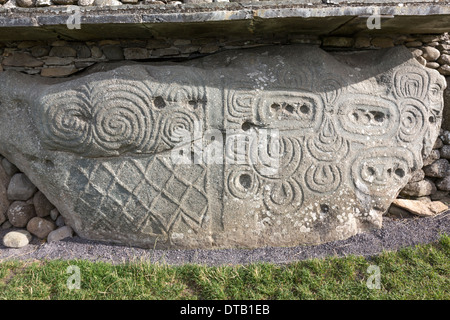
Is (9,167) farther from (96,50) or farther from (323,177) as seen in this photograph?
(323,177)

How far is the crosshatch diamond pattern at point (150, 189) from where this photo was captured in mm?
3271

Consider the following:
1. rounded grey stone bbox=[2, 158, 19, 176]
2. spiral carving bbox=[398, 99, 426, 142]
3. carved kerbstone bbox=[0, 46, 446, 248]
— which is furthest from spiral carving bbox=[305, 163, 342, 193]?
rounded grey stone bbox=[2, 158, 19, 176]

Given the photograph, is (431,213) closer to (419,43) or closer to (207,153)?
(419,43)

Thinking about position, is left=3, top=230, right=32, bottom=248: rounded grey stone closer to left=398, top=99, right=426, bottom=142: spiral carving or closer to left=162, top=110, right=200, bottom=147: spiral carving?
left=162, top=110, right=200, bottom=147: spiral carving

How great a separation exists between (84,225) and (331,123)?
8.18 feet

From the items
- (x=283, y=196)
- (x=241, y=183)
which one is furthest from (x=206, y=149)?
(x=283, y=196)

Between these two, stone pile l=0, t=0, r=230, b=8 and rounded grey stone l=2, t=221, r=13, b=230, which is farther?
rounded grey stone l=2, t=221, r=13, b=230

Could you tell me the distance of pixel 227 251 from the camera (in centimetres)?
329

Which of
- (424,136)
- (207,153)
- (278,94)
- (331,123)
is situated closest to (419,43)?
(424,136)

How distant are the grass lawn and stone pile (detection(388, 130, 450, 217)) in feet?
2.71

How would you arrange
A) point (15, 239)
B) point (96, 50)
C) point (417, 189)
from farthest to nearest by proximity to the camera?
A: point (417, 189) < point (96, 50) < point (15, 239)

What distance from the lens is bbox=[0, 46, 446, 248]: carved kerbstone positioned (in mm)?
3197

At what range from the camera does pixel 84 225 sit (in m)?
3.40

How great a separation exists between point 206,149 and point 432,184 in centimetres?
260
